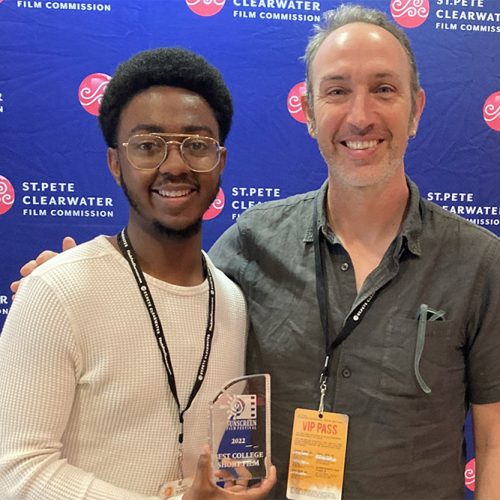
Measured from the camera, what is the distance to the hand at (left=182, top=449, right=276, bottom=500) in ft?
3.37

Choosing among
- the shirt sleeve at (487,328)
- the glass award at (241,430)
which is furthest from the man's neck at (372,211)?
the glass award at (241,430)

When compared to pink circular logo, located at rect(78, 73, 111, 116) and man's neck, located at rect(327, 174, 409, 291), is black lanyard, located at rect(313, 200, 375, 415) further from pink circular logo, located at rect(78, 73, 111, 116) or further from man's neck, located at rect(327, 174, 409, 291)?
pink circular logo, located at rect(78, 73, 111, 116)

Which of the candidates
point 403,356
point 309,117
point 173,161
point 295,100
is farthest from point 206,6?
point 403,356

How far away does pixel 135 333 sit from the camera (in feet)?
3.87

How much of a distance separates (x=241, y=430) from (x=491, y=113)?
202 centimetres

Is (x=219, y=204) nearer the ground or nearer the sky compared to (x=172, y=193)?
nearer the sky

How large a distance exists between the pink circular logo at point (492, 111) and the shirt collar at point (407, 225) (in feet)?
3.97

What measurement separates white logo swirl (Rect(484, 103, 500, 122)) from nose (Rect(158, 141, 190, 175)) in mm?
1841

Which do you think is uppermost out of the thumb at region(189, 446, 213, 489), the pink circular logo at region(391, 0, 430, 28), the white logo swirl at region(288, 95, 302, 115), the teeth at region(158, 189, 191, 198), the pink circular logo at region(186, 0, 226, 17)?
the pink circular logo at region(391, 0, 430, 28)

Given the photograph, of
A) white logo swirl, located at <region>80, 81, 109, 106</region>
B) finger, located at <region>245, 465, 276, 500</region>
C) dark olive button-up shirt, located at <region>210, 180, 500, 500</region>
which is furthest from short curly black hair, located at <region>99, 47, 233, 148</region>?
white logo swirl, located at <region>80, 81, 109, 106</region>

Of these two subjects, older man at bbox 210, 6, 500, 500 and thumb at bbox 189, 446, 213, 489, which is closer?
thumb at bbox 189, 446, 213, 489

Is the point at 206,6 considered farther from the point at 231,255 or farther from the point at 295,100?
the point at 231,255

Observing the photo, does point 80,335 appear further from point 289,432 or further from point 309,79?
point 309,79

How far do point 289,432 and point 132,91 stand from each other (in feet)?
3.12
